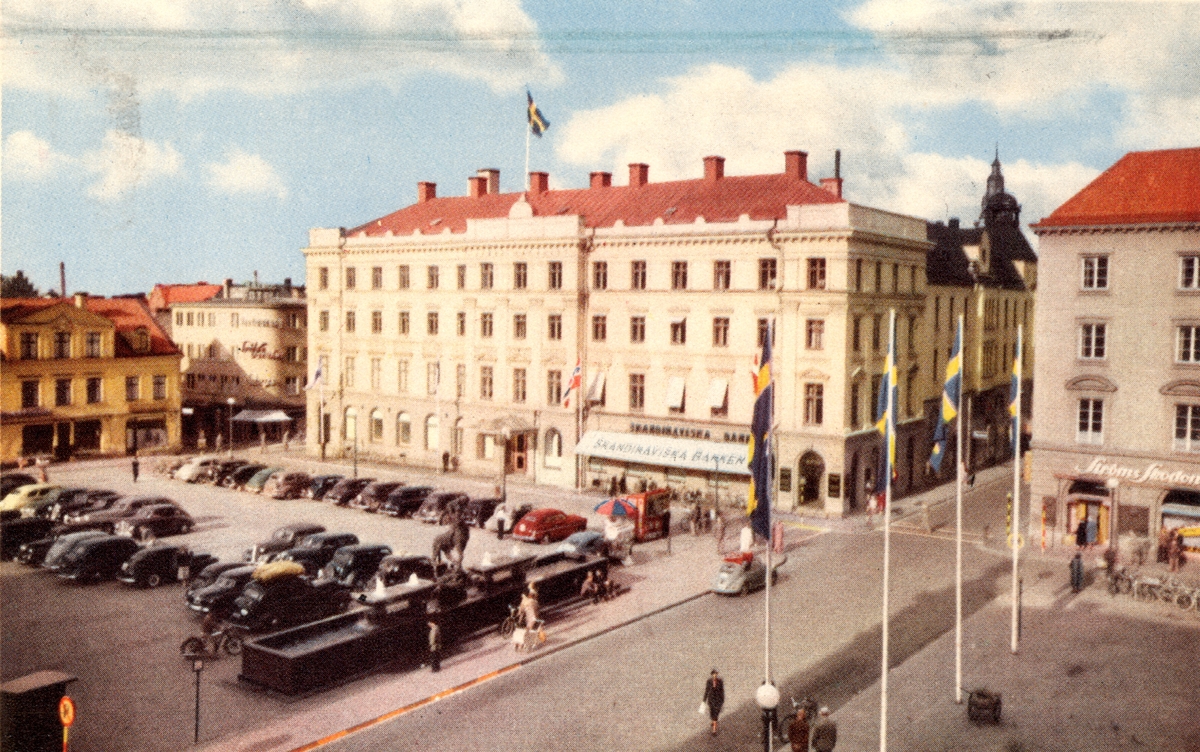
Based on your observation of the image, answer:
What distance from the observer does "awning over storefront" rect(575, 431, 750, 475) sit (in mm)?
48375

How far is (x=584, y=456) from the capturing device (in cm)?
5466

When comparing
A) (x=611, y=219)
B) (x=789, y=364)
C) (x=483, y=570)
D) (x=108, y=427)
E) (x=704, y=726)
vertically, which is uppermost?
(x=611, y=219)

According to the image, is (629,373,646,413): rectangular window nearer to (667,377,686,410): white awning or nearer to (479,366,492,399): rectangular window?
(667,377,686,410): white awning

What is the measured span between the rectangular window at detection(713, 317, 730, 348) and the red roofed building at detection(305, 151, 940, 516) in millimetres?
122

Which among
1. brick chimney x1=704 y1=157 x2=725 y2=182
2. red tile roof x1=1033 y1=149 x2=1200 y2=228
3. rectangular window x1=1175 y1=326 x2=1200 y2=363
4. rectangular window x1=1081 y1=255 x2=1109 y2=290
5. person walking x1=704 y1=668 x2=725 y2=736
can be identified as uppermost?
brick chimney x1=704 y1=157 x2=725 y2=182

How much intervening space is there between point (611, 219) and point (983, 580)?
30.6 meters

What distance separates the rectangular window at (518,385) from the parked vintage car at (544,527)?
1482 cm

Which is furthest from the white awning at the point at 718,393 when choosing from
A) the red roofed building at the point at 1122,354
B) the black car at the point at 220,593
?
the black car at the point at 220,593

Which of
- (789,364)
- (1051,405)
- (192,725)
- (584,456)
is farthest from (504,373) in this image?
(192,725)

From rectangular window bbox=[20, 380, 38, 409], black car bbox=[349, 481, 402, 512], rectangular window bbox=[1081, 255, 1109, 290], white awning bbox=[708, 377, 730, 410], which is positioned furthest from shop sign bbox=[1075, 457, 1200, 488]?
rectangular window bbox=[20, 380, 38, 409]

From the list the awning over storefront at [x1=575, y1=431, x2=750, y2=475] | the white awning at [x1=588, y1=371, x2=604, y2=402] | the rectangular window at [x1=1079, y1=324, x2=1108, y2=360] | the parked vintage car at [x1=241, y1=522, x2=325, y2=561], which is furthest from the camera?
the white awning at [x1=588, y1=371, x2=604, y2=402]

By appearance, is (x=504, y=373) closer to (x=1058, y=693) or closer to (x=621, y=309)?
(x=621, y=309)

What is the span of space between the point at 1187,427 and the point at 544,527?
2693 centimetres

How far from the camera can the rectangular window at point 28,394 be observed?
4016cm
